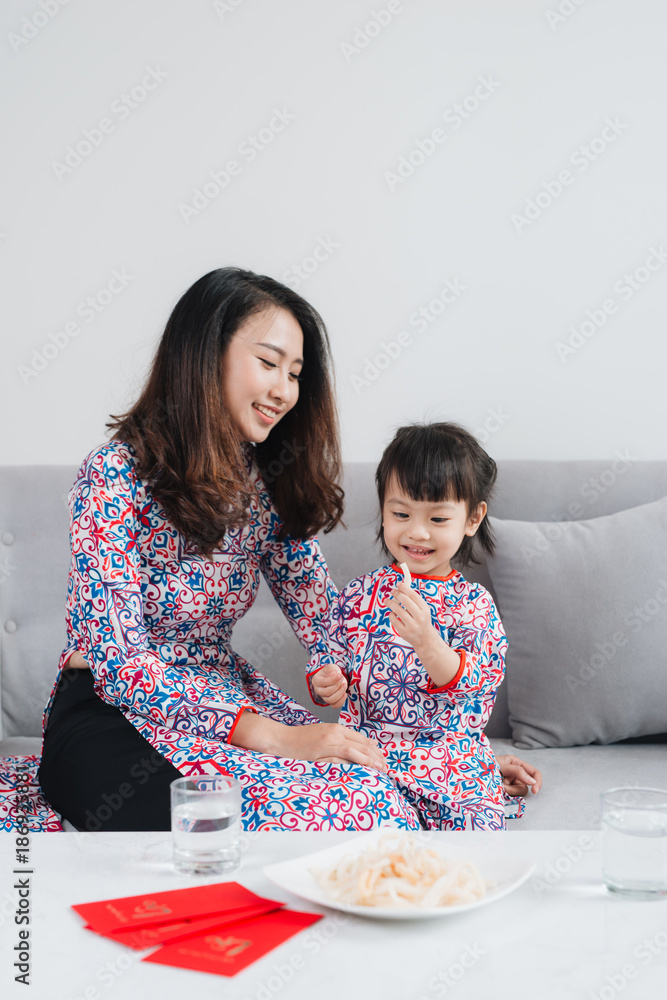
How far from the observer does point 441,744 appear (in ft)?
4.70

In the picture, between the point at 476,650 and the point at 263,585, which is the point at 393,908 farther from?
the point at 263,585

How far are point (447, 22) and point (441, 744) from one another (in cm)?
172

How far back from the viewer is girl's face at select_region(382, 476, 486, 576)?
1551 millimetres

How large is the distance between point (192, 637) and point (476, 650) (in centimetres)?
49

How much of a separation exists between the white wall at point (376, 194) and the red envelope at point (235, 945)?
1.53 metres

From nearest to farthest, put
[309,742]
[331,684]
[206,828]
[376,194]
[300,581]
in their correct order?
[206,828] → [309,742] → [331,684] → [300,581] → [376,194]

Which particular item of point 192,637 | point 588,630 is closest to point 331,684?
point 192,637

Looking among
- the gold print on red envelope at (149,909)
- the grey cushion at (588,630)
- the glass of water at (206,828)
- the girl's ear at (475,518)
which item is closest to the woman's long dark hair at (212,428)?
the girl's ear at (475,518)

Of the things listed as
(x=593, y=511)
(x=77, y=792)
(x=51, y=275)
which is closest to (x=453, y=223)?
(x=593, y=511)

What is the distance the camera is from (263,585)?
1888 mm

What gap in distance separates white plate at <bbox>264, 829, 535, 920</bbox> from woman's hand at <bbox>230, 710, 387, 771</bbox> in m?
0.37

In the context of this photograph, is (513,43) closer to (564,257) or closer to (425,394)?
(564,257)

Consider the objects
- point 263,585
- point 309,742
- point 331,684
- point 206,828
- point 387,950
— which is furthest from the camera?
point 263,585

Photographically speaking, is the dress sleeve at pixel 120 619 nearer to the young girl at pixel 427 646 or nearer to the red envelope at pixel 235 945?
the young girl at pixel 427 646
